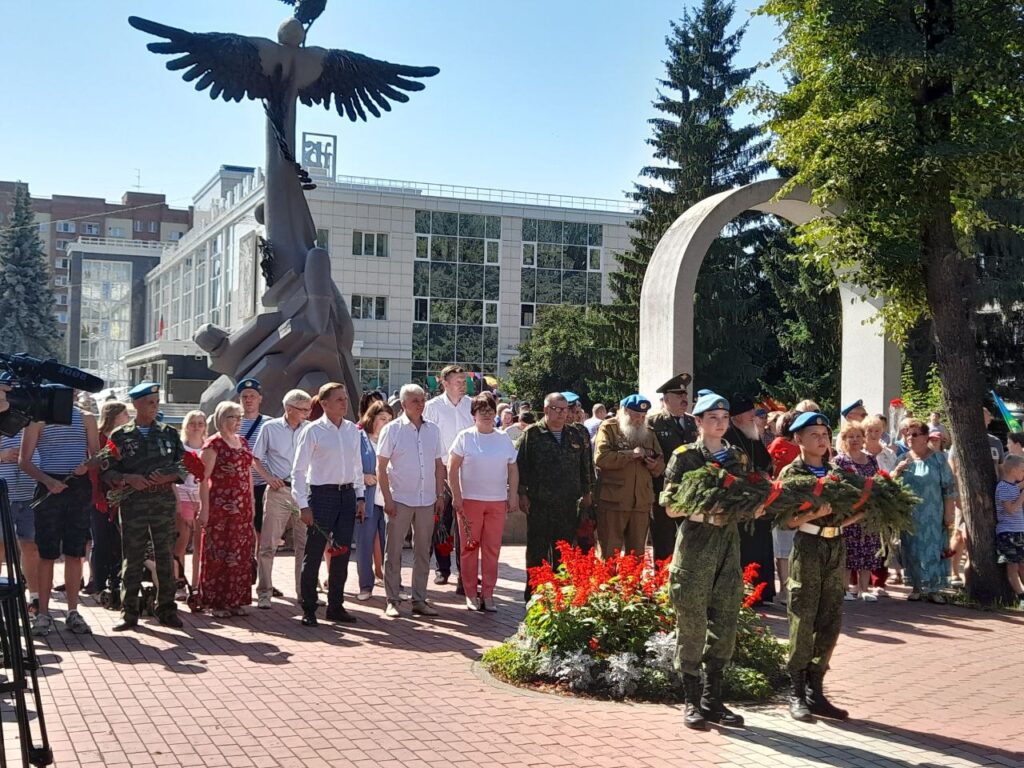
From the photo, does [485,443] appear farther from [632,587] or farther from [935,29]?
[935,29]

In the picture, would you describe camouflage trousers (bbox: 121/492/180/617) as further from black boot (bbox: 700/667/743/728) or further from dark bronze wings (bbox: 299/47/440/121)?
dark bronze wings (bbox: 299/47/440/121)

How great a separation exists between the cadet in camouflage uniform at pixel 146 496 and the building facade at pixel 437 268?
4903cm

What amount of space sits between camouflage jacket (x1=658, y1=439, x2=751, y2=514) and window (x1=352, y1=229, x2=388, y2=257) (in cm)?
5328

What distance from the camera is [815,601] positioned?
20.8ft

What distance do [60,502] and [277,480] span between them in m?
1.87

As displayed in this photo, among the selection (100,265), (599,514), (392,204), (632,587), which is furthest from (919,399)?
(100,265)

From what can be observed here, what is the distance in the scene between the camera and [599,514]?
10.1m

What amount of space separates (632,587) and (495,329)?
56.5 meters

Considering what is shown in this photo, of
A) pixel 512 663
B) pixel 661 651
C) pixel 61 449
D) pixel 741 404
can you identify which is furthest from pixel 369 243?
pixel 661 651

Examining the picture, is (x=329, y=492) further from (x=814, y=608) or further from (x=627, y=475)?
(x=814, y=608)

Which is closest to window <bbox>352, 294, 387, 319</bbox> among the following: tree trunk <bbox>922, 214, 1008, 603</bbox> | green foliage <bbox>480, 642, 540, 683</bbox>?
tree trunk <bbox>922, 214, 1008, 603</bbox>

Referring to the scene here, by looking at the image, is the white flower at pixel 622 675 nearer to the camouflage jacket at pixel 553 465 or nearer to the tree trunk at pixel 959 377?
the camouflage jacket at pixel 553 465

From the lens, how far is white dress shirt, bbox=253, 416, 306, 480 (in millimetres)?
10023

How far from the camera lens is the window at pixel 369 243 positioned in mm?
58438
